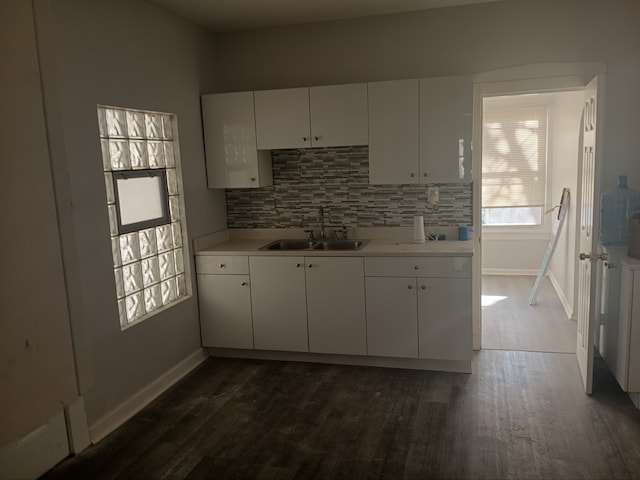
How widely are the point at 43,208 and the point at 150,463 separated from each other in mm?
2200

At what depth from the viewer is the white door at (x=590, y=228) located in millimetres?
3010

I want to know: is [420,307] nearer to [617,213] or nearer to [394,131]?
[394,131]

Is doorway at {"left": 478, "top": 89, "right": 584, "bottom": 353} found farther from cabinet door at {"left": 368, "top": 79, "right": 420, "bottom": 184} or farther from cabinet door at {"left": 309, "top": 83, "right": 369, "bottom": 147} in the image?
cabinet door at {"left": 309, "top": 83, "right": 369, "bottom": 147}

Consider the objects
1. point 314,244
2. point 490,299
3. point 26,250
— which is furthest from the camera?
point 490,299

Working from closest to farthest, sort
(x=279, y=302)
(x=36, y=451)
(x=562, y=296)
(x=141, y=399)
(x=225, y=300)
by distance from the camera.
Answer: (x=36, y=451)
(x=141, y=399)
(x=279, y=302)
(x=225, y=300)
(x=562, y=296)

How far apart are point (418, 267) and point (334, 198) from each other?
1.04 meters

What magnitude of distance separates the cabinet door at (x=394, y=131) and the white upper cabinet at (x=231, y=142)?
36.5 inches

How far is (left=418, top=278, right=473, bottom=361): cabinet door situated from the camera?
3.61 m

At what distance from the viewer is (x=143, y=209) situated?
347 cm

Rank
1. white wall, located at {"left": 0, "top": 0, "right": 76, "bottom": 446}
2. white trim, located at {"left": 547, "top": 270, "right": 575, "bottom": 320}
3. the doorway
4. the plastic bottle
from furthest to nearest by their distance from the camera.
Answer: the doorway
white trim, located at {"left": 547, "top": 270, "right": 575, "bottom": 320}
the plastic bottle
white wall, located at {"left": 0, "top": 0, "right": 76, "bottom": 446}

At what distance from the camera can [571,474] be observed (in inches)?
97.5

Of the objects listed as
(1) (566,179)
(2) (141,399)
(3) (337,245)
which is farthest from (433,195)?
(2) (141,399)

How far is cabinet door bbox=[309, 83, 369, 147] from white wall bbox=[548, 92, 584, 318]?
7.39ft

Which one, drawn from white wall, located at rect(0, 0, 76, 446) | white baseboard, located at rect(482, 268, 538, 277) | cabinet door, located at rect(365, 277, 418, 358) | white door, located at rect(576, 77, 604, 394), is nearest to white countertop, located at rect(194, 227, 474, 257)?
cabinet door, located at rect(365, 277, 418, 358)
